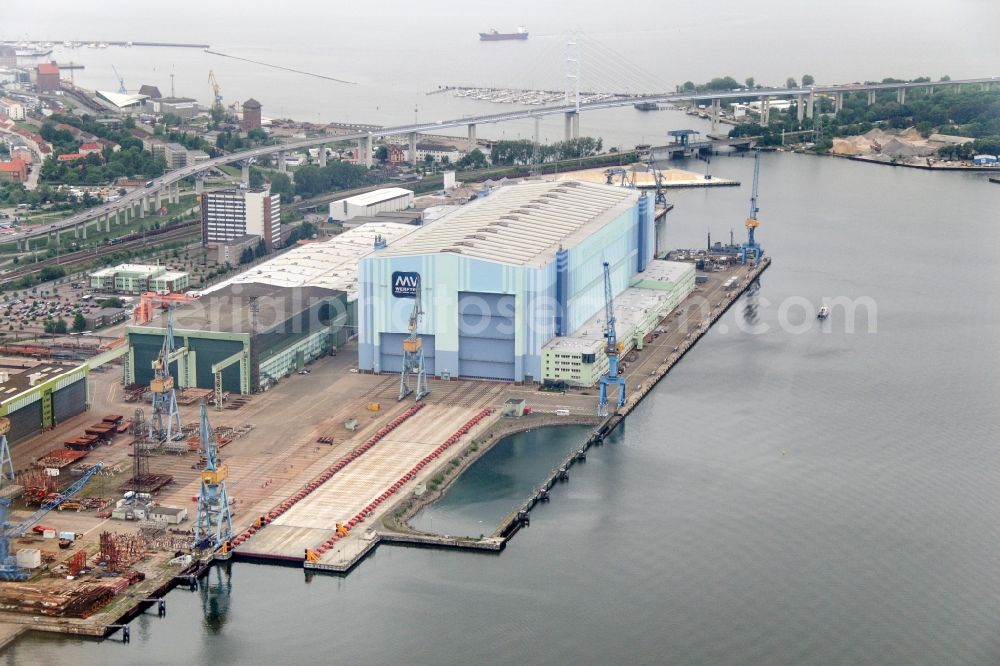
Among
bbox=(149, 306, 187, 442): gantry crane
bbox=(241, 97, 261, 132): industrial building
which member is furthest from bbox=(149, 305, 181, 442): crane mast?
bbox=(241, 97, 261, 132): industrial building

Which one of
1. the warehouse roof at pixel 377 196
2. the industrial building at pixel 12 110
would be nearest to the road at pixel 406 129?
the warehouse roof at pixel 377 196

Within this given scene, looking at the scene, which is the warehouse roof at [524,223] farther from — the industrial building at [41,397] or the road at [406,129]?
the road at [406,129]

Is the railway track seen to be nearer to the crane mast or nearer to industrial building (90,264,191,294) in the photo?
industrial building (90,264,191,294)

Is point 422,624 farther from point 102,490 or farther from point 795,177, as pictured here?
point 795,177

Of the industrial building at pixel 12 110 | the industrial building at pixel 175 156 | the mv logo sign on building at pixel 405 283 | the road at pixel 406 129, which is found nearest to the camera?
the mv logo sign on building at pixel 405 283

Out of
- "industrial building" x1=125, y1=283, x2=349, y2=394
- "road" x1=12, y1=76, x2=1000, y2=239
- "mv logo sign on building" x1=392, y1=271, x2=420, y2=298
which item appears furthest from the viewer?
"road" x1=12, y1=76, x2=1000, y2=239

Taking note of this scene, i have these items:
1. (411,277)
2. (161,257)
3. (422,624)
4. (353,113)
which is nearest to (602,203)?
(411,277)
